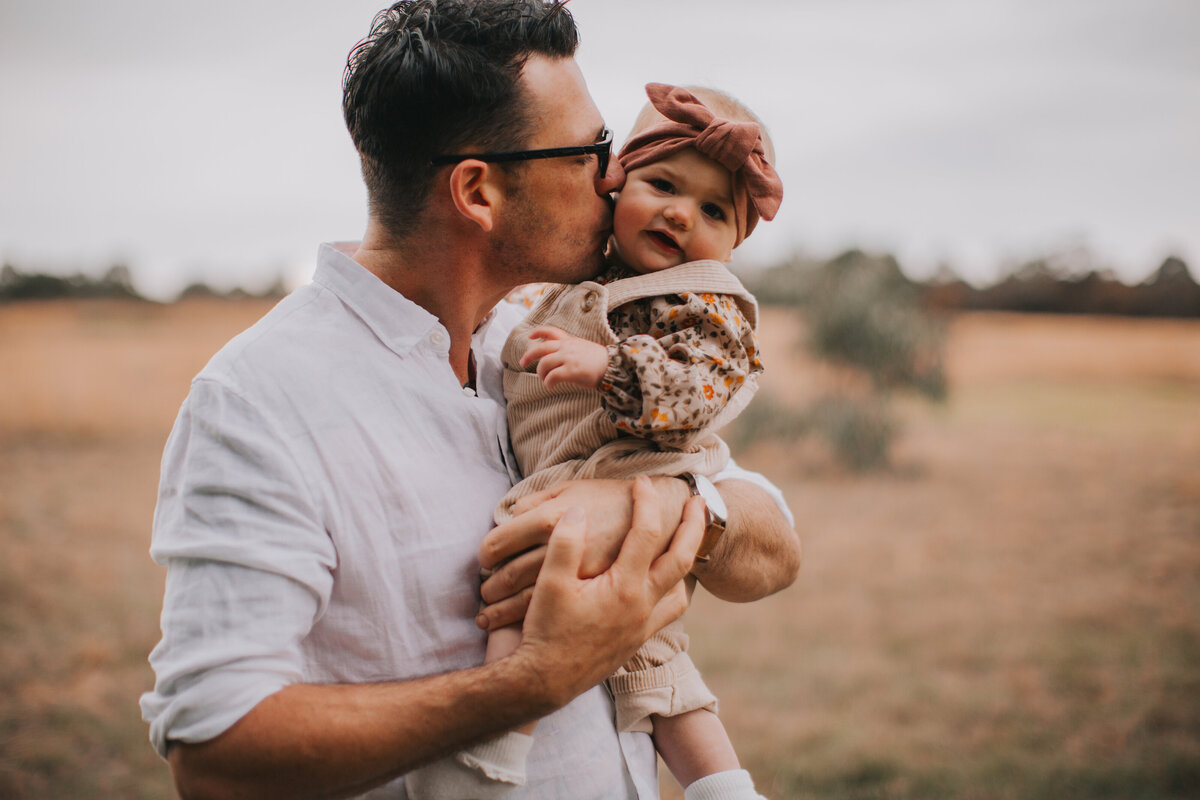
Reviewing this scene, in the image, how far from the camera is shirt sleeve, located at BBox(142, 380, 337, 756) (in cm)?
121

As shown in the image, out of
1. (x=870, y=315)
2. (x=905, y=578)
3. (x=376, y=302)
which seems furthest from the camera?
(x=870, y=315)

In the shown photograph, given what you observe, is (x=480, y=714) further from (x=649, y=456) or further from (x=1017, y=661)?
(x=1017, y=661)

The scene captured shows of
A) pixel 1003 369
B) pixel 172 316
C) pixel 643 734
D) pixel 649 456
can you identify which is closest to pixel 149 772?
pixel 643 734

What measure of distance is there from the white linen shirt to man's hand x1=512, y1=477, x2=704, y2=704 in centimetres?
17

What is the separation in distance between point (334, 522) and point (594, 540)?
1.57 ft

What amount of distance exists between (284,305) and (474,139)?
0.53 meters

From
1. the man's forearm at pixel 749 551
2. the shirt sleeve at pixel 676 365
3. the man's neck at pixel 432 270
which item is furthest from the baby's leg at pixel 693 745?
the man's neck at pixel 432 270

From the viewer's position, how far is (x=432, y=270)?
5.68 feet

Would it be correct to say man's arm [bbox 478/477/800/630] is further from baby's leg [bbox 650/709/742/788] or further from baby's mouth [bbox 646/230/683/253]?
baby's mouth [bbox 646/230/683/253]

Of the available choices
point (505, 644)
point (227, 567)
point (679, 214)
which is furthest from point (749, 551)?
point (227, 567)

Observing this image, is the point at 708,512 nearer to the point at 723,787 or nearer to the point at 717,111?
the point at 723,787

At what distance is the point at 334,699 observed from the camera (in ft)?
4.28

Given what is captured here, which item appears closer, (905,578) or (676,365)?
(676,365)

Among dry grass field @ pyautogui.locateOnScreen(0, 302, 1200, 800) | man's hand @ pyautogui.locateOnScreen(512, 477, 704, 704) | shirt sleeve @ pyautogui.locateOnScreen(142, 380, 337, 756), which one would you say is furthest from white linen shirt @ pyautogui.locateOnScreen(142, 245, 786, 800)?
dry grass field @ pyautogui.locateOnScreen(0, 302, 1200, 800)
